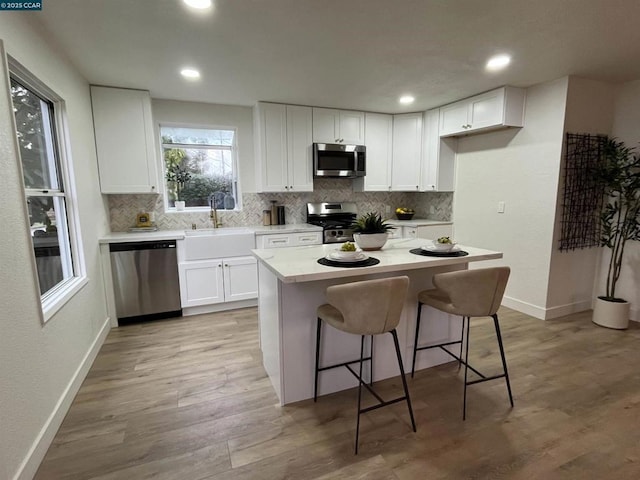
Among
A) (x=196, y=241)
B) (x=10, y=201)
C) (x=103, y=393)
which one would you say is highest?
(x=10, y=201)

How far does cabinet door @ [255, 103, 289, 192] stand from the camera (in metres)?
3.94

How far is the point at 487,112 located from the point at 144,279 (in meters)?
4.11

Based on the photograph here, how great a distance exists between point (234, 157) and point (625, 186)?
4292mm

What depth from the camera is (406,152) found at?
467 cm

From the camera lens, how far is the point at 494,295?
1968mm

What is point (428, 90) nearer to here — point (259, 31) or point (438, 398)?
point (259, 31)

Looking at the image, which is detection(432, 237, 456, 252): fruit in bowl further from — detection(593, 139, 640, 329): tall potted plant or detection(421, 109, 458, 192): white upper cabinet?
detection(421, 109, 458, 192): white upper cabinet

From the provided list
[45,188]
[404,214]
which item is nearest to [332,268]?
[45,188]

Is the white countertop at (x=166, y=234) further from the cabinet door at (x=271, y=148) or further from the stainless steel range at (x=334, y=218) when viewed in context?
the cabinet door at (x=271, y=148)

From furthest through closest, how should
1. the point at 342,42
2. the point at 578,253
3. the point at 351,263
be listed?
the point at 578,253 < the point at 342,42 < the point at 351,263

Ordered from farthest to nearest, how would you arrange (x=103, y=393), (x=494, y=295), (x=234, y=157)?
(x=234, y=157)
(x=103, y=393)
(x=494, y=295)

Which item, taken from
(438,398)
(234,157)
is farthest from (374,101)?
(438,398)

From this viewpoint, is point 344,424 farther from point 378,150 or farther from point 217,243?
point 378,150

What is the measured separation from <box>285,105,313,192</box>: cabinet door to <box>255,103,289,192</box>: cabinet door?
6 centimetres
